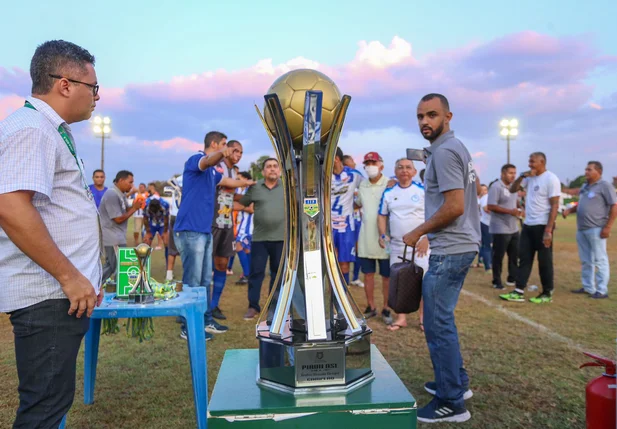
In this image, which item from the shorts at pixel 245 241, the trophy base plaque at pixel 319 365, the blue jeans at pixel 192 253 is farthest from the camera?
the shorts at pixel 245 241

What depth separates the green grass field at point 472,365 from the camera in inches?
118

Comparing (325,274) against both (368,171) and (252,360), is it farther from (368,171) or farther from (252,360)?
(368,171)

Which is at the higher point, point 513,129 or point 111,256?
point 513,129

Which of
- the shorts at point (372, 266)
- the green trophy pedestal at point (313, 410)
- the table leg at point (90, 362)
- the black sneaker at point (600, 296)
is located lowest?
the black sneaker at point (600, 296)

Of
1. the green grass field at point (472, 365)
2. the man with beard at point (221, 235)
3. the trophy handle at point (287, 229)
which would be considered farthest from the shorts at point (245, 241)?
the trophy handle at point (287, 229)

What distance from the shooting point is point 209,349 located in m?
4.35

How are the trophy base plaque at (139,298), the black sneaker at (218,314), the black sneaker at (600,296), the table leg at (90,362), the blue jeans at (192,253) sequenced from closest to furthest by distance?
the trophy base plaque at (139,298)
the table leg at (90,362)
the blue jeans at (192,253)
the black sneaker at (218,314)
the black sneaker at (600,296)

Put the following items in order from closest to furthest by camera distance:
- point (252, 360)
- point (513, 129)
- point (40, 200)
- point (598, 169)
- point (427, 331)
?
point (40, 200), point (252, 360), point (427, 331), point (598, 169), point (513, 129)

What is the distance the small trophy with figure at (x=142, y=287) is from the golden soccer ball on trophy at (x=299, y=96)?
1.27 m

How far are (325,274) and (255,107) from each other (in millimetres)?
840

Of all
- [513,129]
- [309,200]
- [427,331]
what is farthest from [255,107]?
[513,129]

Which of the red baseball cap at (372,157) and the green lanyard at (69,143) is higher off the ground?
the red baseball cap at (372,157)

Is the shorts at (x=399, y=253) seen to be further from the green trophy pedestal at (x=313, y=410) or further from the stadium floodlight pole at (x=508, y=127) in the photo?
the stadium floodlight pole at (x=508, y=127)

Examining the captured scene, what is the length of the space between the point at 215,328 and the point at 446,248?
291cm
